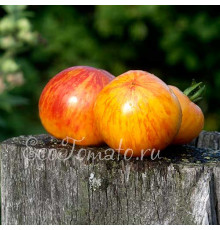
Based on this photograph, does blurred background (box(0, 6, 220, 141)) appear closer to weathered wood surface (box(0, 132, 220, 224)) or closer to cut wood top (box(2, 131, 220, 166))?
cut wood top (box(2, 131, 220, 166))

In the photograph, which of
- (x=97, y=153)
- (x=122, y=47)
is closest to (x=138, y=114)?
(x=97, y=153)

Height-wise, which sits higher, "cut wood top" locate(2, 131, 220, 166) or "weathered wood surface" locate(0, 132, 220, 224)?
"cut wood top" locate(2, 131, 220, 166)

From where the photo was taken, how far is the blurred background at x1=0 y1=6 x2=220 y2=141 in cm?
502

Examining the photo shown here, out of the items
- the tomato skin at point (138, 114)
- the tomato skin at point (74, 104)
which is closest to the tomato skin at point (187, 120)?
the tomato skin at point (138, 114)

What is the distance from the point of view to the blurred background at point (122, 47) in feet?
16.5

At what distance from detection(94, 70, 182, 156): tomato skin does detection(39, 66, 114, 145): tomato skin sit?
12 cm

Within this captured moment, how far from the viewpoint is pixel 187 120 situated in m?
2.20

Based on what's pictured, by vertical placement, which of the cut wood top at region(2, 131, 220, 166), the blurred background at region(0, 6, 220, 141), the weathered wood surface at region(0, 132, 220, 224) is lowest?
the weathered wood surface at region(0, 132, 220, 224)

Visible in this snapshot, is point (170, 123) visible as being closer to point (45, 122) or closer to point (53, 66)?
point (45, 122)

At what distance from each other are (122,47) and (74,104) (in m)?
3.45

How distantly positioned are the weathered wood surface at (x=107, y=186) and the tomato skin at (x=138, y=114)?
87mm

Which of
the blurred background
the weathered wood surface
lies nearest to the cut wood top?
the weathered wood surface

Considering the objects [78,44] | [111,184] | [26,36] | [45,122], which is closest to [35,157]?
[45,122]

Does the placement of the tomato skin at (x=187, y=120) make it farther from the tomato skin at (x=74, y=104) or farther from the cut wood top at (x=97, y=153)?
the tomato skin at (x=74, y=104)
